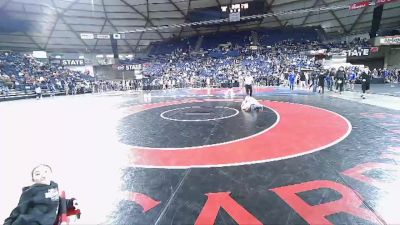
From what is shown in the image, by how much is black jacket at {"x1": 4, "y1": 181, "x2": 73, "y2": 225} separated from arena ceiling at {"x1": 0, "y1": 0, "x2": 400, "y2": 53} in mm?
34777

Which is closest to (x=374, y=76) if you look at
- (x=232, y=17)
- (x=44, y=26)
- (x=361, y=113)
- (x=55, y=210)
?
(x=232, y=17)

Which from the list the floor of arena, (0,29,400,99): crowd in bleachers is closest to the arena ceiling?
(0,29,400,99): crowd in bleachers

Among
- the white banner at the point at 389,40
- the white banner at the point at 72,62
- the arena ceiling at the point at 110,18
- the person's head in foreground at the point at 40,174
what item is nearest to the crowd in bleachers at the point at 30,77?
the white banner at the point at 72,62

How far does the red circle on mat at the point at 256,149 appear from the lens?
5.24m

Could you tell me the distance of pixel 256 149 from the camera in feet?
19.3

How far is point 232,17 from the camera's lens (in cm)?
3269

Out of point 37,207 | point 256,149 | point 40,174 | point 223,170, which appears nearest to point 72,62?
point 256,149

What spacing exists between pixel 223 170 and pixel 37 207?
9.56 ft

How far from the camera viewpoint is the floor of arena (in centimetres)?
335

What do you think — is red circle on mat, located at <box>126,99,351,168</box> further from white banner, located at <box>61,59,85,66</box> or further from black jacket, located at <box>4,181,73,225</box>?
white banner, located at <box>61,59,85,66</box>

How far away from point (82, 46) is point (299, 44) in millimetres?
35922

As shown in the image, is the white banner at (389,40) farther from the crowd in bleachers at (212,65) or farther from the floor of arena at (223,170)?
the floor of arena at (223,170)

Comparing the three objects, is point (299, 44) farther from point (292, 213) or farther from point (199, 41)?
point (292, 213)

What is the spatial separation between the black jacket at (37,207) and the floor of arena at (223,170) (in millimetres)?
627
